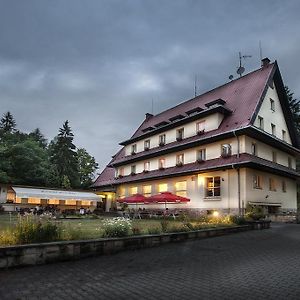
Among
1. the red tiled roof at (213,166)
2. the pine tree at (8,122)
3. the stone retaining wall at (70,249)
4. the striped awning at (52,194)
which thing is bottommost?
the stone retaining wall at (70,249)

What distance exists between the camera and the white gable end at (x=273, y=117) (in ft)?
93.8

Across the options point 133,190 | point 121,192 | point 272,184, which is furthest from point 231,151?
point 121,192

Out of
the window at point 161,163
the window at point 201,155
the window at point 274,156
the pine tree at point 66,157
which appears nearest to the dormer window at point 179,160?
the window at point 201,155

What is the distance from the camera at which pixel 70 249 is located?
8.38 m

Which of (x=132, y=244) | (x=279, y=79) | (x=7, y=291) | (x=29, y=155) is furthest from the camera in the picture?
(x=29, y=155)

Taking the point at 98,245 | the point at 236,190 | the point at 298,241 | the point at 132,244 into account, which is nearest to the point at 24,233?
the point at 98,245

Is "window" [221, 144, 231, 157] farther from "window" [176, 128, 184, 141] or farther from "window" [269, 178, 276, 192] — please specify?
"window" [176, 128, 184, 141]

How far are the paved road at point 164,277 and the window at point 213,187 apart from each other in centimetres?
1700

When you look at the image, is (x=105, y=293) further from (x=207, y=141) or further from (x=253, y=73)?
(x=253, y=73)

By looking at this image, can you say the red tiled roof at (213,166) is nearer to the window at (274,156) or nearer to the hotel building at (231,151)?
the hotel building at (231,151)

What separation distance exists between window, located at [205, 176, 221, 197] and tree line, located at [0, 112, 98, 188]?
1040 inches

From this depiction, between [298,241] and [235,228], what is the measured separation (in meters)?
3.44

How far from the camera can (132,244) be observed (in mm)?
10250

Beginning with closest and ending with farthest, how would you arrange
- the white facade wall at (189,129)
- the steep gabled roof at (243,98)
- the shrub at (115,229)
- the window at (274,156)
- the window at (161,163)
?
the shrub at (115,229), the steep gabled roof at (243,98), the white facade wall at (189,129), the window at (274,156), the window at (161,163)
